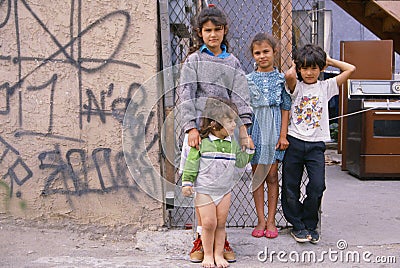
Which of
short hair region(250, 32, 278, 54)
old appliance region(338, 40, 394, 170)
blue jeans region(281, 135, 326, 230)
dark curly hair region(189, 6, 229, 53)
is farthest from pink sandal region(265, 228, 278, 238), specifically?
old appliance region(338, 40, 394, 170)

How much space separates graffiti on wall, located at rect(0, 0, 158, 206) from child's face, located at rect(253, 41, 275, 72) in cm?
96

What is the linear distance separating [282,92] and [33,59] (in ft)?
6.62

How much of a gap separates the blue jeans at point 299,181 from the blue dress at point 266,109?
144mm

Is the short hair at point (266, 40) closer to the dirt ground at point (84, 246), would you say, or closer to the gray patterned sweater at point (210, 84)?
the gray patterned sweater at point (210, 84)

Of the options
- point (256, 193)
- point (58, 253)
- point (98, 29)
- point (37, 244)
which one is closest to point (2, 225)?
point (37, 244)

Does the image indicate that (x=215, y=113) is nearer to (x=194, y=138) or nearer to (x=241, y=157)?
(x=194, y=138)

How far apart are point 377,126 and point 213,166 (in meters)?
3.79

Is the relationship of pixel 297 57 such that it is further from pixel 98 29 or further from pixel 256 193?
pixel 98 29

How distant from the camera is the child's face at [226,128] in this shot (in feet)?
10.7

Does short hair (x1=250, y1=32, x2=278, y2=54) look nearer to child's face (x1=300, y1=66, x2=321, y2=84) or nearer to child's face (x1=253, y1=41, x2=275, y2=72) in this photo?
child's face (x1=253, y1=41, x2=275, y2=72)

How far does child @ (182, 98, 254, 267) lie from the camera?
3.26 m

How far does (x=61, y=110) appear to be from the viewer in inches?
154

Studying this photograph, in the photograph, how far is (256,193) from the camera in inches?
149

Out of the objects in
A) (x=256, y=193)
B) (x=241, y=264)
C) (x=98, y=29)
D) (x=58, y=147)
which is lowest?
(x=241, y=264)
